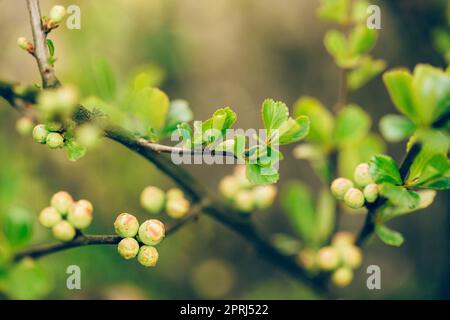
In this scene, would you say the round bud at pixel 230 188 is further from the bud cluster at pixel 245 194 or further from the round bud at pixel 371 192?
the round bud at pixel 371 192

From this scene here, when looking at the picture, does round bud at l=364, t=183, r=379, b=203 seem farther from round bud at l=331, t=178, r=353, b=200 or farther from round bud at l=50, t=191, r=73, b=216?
round bud at l=50, t=191, r=73, b=216

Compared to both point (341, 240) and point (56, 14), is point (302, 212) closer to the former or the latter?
point (341, 240)

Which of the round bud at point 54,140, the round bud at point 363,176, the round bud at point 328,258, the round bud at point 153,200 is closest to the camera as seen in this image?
the round bud at point 54,140

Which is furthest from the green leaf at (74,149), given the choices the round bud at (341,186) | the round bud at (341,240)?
the round bud at (341,240)

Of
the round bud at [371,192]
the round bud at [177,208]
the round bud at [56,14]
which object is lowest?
the round bud at [371,192]

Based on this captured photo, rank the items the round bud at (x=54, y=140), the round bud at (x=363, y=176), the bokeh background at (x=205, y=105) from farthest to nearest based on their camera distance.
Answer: the bokeh background at (x=205, y=105)
the round bud at (x=363, y=176)
the round bud at (x=54, y=140)

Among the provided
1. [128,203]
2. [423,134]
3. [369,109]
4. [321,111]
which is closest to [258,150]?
[423,134]

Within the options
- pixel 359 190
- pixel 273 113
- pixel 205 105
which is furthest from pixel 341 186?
pixel 205 105

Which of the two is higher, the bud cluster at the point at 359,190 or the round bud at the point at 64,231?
the bud cluster at the point at 359,190
